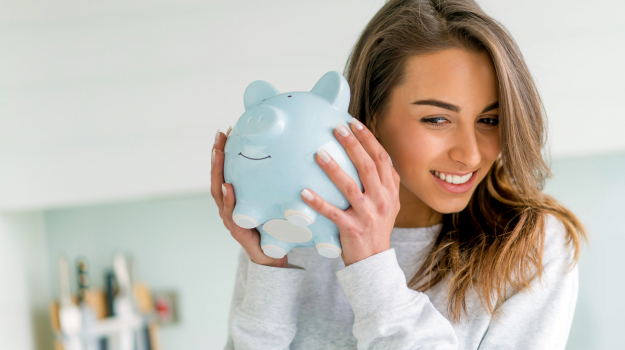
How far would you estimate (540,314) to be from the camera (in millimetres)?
898

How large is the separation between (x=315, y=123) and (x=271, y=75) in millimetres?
1003

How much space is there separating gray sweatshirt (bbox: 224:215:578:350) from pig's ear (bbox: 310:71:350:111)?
10.5 inches

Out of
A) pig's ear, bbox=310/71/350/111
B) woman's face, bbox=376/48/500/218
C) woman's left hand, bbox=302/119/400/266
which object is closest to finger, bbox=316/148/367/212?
woman's left hand, bbox=302/119/400/266

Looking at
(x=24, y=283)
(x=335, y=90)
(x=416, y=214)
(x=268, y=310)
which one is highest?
(x=335, y=90)

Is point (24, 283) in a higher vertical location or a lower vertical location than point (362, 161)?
lower

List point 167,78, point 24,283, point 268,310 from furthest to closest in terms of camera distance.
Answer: point 24,283, point 167,78, point 268,310

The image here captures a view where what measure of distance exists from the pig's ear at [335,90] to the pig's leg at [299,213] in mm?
185

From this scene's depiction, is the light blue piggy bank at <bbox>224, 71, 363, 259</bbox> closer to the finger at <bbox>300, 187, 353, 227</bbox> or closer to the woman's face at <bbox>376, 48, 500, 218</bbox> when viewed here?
the finger at <bbox>300, 187, 353, 227</bbox>

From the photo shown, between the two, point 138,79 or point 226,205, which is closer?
point 226,205

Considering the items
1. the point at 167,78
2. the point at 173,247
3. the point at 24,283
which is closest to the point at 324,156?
the point at 167,78

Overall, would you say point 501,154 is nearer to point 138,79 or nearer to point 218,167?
point 218,167

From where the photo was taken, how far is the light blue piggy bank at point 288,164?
736 mm

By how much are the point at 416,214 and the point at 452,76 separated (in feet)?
1.18

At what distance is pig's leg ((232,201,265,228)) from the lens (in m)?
0.77
